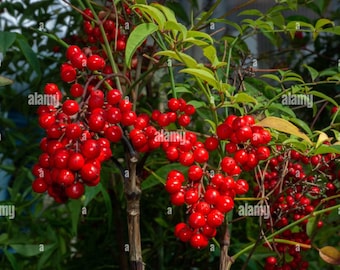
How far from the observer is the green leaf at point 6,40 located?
1.57 ft

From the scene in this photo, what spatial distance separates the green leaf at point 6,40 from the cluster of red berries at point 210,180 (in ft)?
0.56

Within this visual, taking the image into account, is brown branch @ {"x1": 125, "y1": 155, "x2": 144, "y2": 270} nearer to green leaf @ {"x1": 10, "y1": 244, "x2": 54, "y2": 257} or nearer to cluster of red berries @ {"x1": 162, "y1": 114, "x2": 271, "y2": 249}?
cluster of red berries @ {"x1": 162, "y1": 114, "x2": 271, "y2": 249}

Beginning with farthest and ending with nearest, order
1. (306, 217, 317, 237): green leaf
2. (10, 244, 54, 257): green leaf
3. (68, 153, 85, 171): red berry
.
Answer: (10, 244, 54, 257): green leaf
(306, 217, 317, 237): green leaf
(68, 153, 85, 171): red berry

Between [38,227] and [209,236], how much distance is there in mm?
412

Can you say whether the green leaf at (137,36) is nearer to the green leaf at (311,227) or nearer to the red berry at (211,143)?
the red berry at (211,143)

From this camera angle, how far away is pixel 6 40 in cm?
49

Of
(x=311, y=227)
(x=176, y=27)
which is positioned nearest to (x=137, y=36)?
(x=176, y=27)

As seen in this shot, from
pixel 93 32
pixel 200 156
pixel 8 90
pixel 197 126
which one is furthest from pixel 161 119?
pixel 8 90

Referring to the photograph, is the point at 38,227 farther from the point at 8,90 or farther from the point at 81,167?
the point at 81,167

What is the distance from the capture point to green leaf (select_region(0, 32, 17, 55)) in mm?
479

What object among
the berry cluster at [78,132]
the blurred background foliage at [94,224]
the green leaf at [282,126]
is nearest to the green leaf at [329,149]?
the green leaf at [282,126]

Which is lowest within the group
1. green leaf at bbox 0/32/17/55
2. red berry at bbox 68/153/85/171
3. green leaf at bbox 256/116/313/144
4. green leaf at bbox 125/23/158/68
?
red berry at bbox 68/153/85/171

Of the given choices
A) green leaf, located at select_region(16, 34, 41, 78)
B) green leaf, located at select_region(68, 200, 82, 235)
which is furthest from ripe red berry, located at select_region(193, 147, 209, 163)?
green leaf, located at select_region(68, 200, 82, 235)

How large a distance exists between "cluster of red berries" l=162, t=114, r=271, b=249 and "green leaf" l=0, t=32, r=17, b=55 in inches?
6.8
